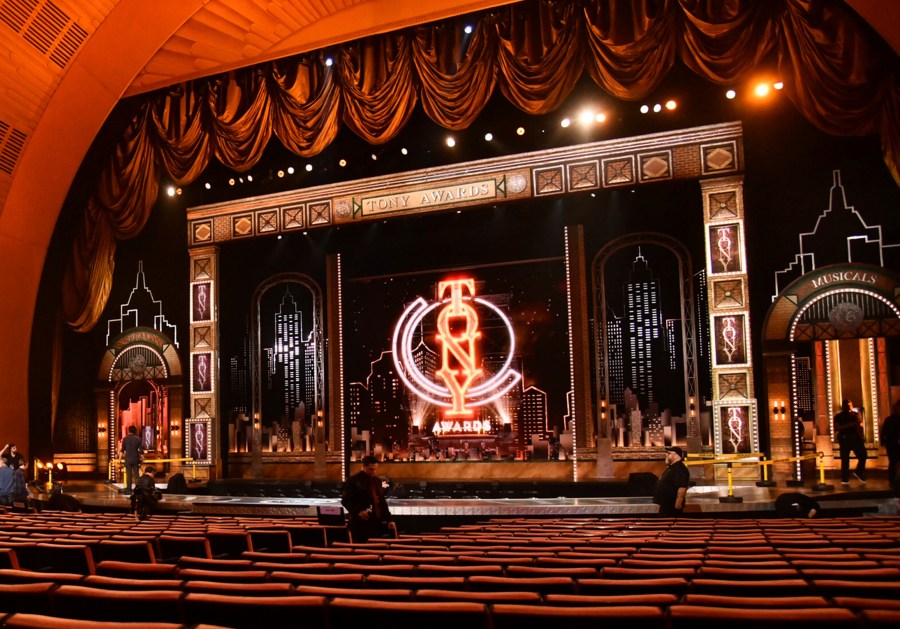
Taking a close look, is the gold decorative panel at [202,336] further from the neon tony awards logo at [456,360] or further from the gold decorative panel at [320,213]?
the neon tony awards logo at [456,360]

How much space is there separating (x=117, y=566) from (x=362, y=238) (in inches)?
502

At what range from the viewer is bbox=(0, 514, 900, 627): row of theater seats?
218 cm

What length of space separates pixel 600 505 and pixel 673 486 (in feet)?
7.21

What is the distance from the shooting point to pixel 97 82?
566 inches

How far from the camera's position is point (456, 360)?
15.2m

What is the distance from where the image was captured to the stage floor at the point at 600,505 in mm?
9531

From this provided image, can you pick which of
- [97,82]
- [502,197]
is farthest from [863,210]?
[97,82]

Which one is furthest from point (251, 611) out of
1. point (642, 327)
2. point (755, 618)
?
point (642, 327)

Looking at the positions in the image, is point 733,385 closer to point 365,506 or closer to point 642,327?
point 642,327

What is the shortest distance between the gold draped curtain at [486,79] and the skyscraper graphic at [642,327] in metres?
3.19

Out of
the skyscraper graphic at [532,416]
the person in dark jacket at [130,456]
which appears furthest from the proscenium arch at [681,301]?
the person in dark jacket at [130,456]

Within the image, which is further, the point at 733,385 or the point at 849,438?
the point at 733,385

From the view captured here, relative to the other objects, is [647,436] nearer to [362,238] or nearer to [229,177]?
[362,238]

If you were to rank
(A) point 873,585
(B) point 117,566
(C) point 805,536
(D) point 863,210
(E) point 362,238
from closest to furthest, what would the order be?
1. (A) point 873,585
2. (B) point 117,566
3. (C) point 805,536
4. (D) point 863,210
5. (E) point 362,238
